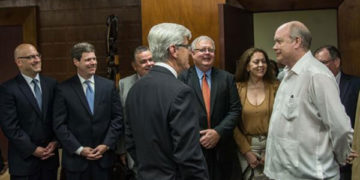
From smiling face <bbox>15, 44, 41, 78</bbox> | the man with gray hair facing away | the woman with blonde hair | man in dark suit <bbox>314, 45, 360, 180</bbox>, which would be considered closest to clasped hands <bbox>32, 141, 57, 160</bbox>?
smiling face <bbox>15, 44, 41, 78</bbox>

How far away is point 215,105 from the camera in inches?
139

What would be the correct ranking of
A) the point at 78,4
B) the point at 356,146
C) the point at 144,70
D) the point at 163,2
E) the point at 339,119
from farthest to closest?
the point at 78,4 → the point at 163,2 → the point at 144,70 → the point at 356,146 → the point at 339,119

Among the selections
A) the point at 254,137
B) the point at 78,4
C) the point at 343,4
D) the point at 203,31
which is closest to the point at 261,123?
the point at 254,137

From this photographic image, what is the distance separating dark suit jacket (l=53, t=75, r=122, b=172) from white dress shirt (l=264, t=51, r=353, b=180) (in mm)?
1478

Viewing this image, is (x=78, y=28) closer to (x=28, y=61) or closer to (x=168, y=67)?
(x=28, y=61)

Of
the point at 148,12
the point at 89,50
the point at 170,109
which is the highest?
the point at 148,12

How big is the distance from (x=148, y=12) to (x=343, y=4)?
6.32 ft

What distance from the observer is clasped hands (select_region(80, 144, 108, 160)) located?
3436 mm

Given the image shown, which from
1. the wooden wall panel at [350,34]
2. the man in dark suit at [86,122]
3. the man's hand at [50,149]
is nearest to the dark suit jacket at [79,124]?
the man in dark suit at [86,122]

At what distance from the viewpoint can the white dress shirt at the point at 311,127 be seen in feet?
7.83

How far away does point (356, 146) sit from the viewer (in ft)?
11.4

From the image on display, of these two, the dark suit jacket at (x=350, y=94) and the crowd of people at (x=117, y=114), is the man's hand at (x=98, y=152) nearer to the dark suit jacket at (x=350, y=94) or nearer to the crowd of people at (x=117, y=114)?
the crowd of people at (x=117, y=114)

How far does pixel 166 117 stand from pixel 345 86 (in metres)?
2.11

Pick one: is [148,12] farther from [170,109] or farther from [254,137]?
[170,109]
